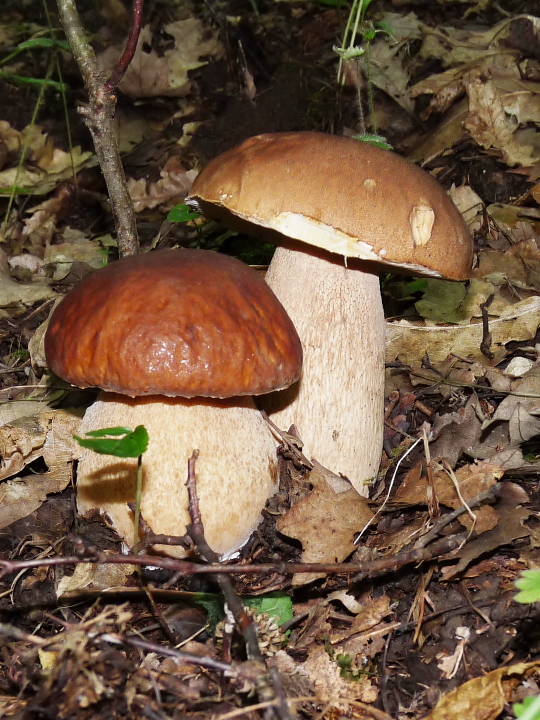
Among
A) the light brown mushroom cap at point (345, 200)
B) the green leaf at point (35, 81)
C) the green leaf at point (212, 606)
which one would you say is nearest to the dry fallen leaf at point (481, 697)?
the green leaf at point (212, 606)

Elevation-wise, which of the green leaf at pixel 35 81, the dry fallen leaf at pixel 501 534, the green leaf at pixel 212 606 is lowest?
the green leaf at pixel 212 606

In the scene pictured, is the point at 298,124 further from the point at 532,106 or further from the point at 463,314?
the point at 463,314

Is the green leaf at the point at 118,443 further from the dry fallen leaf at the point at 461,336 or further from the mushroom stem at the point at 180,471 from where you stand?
the dry fallen leaf at the point at 461,336

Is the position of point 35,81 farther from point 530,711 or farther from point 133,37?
point 530,711

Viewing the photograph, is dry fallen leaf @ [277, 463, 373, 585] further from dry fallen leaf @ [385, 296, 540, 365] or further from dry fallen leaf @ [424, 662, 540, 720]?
dry fallen leaf @ [385, 296, 540, 365]

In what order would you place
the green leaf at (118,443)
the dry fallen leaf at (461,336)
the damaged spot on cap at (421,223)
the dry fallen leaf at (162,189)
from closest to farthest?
1. the green leaf at (118,443)
2. the damaged spot on cap at (421,223)
3. the dry fallen leaf at (461,336)
4. the dry fallen leaf at (162,189)

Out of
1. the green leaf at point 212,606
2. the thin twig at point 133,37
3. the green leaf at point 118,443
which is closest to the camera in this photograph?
the green leaf at point 118,443

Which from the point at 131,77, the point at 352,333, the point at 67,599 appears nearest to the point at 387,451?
the point at 352,333

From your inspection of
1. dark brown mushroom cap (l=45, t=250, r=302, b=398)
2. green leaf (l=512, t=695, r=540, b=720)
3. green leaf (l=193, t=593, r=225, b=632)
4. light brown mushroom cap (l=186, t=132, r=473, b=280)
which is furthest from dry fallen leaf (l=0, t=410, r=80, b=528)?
green leaf (l=512, t=695, r=540, b=720)

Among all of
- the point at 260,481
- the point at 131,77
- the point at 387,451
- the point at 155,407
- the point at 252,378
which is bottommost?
the point at 387,451
